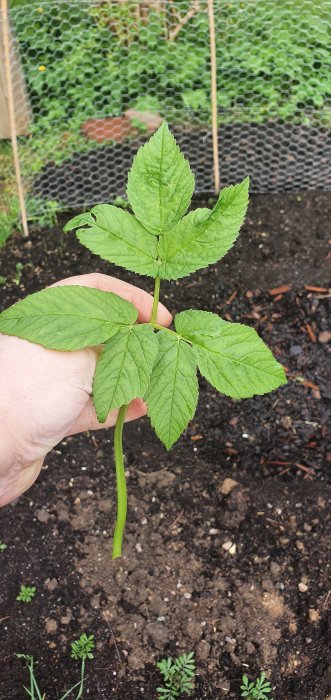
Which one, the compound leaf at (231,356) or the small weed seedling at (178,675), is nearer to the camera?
the compound leaf at (231,356)

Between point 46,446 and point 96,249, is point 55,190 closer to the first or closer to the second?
point 46,446

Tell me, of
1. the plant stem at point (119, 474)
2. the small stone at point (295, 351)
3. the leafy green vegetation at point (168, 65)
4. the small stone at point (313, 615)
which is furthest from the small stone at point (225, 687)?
the leafy green vegetation at point (168, 65)

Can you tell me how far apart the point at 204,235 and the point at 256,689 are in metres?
1.39

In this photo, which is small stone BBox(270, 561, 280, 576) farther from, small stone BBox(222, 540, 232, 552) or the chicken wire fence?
the chicken wire fence

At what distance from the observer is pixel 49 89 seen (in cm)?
390

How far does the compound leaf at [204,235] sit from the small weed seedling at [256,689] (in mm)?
1300

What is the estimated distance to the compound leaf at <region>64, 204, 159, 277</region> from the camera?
1383 mm

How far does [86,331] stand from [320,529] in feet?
4.44

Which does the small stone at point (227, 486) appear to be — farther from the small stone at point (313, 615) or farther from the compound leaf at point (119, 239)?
the compound leaf at point (119, 239)

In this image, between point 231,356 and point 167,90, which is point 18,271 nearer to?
point 167,90

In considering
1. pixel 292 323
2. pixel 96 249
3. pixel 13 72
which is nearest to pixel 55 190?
pixel 13 72

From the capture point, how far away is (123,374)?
4.34 ft

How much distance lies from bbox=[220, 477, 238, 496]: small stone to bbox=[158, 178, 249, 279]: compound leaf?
3.94ft

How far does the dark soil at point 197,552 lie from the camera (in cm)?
211
